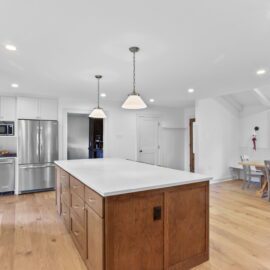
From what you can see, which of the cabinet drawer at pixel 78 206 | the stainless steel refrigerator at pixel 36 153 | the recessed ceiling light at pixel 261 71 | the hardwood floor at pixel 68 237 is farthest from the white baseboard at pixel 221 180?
the cabinet drawer at pixel 78 206

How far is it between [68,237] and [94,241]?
118cm

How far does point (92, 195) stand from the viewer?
1.91m

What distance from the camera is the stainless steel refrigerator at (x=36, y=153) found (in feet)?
16.2

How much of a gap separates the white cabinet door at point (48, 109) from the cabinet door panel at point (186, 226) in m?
4.25

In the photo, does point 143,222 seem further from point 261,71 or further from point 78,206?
point 261,71

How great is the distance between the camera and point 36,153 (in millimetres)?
5043

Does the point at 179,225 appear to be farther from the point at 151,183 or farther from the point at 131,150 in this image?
the point at 131,150

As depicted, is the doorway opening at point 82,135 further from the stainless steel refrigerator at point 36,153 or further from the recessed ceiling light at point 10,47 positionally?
the recessed ceiling light at point 10,47

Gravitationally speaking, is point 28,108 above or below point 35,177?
above

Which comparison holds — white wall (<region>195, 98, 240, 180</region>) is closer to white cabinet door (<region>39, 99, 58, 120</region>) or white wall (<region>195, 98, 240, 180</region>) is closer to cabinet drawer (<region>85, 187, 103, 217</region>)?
white cabinet door (<region>39, 99, 58, 120</region>)

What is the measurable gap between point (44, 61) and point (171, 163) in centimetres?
557

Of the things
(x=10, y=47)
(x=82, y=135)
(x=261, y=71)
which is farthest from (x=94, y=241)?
(x=82, y=135)

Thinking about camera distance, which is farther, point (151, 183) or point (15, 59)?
point (15, 59)

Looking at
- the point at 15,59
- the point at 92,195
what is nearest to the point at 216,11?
the point at 92,195
